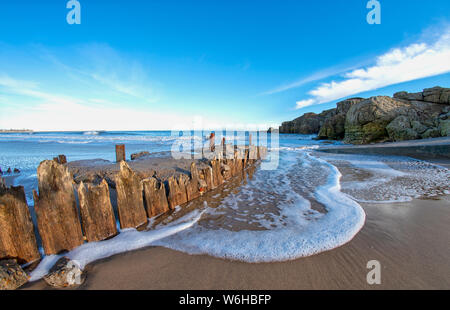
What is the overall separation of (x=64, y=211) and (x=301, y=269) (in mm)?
3399

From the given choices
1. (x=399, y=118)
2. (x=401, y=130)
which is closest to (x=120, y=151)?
(x=401, y=130)

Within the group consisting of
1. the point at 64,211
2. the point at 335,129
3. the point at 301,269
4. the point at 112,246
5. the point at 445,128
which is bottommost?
the point at 301,269

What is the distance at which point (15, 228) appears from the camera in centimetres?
218

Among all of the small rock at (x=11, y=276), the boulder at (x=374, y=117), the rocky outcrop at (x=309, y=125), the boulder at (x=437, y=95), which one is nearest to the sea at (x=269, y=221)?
the small rock at (x=11, y=276)

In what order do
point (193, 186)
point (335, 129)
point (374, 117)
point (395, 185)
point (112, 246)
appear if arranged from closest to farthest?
1. point (112, 246)
2. point (193, 186)
3. point (395, 185)
4. point (374, 117)
5. point (335, 129)

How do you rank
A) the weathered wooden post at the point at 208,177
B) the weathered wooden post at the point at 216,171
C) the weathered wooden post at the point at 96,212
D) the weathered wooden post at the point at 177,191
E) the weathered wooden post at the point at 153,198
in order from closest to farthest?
1. the weathered wooden post at the point at 96,212
2. the weathered wooden post at the point at 153,198
3. the weathered wooden post at the point at 177,191
4. the weathered wooden post at the point at 208,177
5. the weathered wooden post at the point at 216,171

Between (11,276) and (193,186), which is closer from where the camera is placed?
(11,276)

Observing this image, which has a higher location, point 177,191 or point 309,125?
point 309,125

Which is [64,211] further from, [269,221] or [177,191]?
[269,221]

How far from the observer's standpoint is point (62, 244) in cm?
250

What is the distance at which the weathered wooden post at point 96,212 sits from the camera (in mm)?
2643

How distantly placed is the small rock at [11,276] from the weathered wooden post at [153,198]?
5.78 feet

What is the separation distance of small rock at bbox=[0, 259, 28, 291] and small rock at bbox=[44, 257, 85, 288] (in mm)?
287

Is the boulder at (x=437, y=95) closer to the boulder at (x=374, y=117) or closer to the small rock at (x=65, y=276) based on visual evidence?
the boulder at (x=374, y=117)
